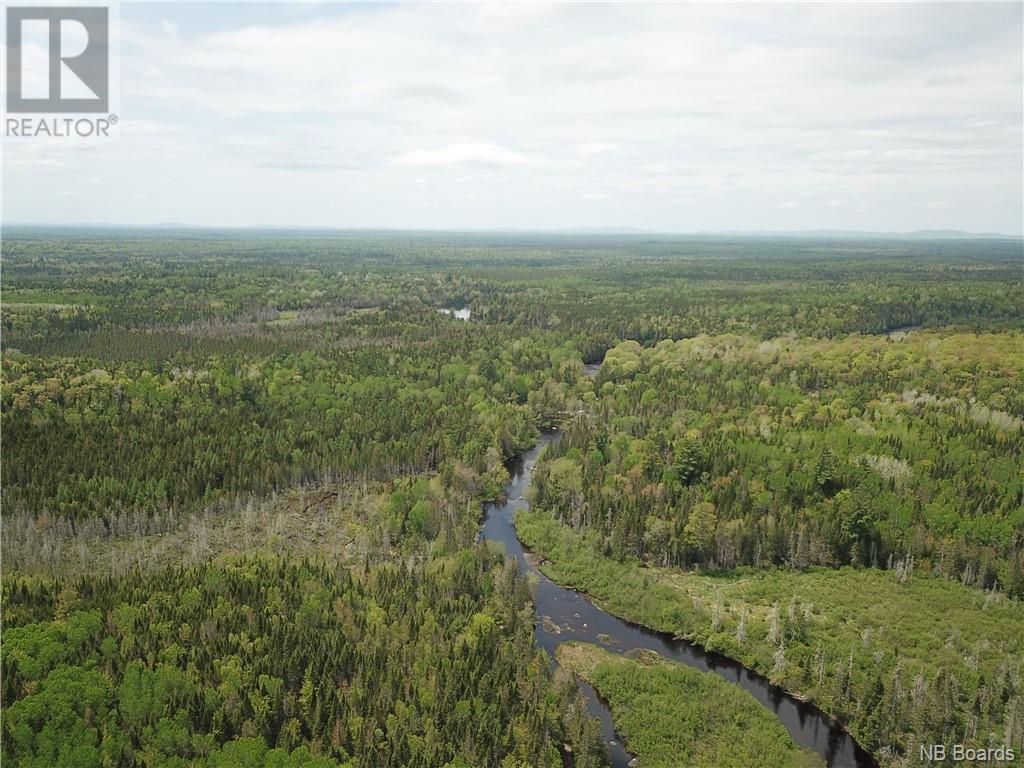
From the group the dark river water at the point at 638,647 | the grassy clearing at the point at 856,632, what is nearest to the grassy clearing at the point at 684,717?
the dark river water at the point at 638,647

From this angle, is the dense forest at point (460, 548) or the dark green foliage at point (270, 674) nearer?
the dark green foliage at point (270, 674)

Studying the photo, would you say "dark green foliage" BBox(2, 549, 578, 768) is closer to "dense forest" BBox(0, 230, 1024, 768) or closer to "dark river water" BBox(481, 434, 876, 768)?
"dense forest" BBox(0, 230, 1024, 768)

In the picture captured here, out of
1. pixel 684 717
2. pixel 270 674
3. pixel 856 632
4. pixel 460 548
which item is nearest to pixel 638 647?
pixel 684 717

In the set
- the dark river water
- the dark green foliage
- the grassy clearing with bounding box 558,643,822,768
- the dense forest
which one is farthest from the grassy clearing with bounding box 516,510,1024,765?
the dark green foliage

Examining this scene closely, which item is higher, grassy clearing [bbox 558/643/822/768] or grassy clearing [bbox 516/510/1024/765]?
grassy clearing [bbox 516/510/1024/765]

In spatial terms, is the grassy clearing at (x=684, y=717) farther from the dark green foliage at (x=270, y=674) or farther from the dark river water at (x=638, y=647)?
the dark green foliage at (x=270, y=674)

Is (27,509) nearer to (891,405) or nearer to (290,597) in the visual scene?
(290,597)
